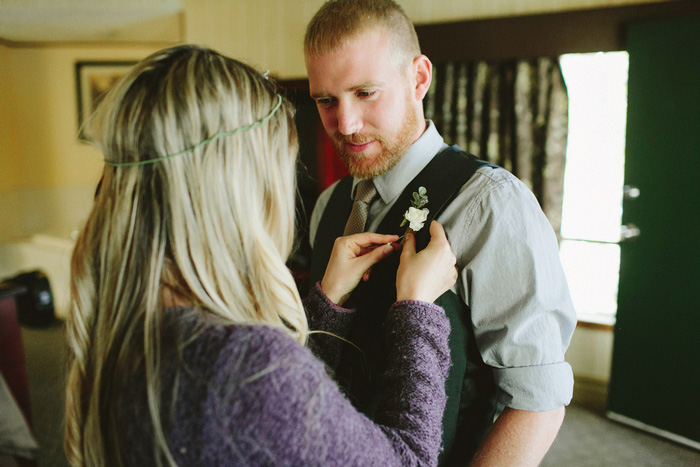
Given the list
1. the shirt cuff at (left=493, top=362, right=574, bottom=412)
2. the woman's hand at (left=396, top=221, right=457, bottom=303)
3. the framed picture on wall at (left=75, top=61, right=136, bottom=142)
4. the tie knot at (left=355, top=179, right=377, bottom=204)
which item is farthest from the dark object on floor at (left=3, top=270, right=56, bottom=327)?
the shirt cuff at (left=493, top=362, right=574, bottom=412)

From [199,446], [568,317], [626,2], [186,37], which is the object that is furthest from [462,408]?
[186,37]

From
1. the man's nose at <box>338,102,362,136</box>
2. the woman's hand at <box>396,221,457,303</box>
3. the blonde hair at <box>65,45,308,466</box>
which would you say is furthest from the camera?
the man's nose at <box>338,102,362,136</box>

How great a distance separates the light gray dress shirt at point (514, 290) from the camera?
3.17 ft

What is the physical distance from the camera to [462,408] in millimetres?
1064

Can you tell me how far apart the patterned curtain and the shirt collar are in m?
2.09

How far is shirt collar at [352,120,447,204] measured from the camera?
1.19 meters

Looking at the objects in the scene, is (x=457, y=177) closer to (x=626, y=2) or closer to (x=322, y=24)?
(x=322, y=24)

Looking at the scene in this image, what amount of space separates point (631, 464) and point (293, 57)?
356 cm

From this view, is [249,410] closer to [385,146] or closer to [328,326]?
[328,326]

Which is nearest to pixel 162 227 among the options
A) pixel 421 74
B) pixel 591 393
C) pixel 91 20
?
pixel 421 74

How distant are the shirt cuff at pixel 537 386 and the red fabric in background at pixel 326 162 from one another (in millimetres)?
3049

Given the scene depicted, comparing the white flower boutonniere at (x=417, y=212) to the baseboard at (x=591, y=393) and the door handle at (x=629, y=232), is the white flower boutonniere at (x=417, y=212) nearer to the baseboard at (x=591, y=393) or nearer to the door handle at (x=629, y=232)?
the door handle at (x=629, y=232)

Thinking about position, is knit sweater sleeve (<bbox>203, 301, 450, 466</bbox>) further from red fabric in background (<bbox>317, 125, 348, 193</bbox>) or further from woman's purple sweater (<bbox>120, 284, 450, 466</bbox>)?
red fabric in background (<bbox>317, 125, 348, 193</bbox>)

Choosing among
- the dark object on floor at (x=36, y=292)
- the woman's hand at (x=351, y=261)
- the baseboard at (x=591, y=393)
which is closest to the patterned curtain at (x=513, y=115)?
the baseboard at (x=591, y=393)
